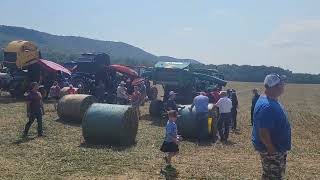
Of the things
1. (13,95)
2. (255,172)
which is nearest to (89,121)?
(255,172)

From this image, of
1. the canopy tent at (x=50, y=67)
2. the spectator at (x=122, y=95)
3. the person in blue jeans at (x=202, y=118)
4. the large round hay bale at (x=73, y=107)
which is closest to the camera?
the person in blue jeans at (x=202, y=118)

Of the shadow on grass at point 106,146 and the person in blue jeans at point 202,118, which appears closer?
the shadow on grass at point 106,146

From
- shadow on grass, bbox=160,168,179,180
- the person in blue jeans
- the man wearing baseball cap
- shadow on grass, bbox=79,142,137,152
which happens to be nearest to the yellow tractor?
the person in blue jeans

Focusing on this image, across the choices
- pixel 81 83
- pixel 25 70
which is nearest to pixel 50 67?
pixel 25 70

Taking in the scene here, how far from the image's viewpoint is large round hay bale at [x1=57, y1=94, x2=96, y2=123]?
19.8 meters

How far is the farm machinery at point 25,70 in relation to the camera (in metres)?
28.9

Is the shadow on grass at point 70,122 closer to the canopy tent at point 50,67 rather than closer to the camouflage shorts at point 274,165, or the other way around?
the canopy tent at point 50,67

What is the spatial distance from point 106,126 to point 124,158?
81.7 inches

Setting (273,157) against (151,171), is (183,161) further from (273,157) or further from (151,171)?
(273,157)

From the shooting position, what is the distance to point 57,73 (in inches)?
1180

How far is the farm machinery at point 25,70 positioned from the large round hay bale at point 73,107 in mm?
8763

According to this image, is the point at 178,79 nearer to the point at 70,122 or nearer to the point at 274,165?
the point at 70,122

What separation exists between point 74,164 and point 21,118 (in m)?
8.74

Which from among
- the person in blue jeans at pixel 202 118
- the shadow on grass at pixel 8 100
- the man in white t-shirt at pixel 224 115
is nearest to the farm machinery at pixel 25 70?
the shadow on grass at pixel 8 100
